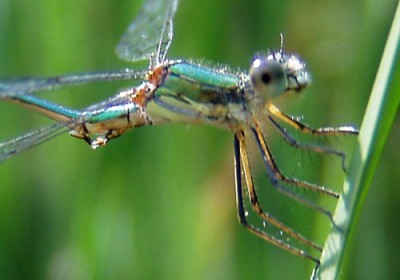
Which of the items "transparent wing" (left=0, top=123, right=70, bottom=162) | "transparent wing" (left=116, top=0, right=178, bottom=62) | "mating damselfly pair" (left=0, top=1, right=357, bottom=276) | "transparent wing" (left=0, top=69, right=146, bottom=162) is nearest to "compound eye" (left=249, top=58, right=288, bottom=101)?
"mating damselfly pair" (left=0, top=1, right=357, bottom=276)

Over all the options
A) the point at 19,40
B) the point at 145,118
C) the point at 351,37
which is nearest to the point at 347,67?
the point at 351,37

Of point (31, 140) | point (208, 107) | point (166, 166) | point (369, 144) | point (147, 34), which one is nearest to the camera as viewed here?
point (369, 144)

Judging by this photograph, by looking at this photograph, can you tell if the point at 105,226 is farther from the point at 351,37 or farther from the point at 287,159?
the point at 351,37

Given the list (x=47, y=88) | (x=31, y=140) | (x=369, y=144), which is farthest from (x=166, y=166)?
(x=369, y=144)

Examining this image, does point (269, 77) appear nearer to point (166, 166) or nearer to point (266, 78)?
point (266, 78)

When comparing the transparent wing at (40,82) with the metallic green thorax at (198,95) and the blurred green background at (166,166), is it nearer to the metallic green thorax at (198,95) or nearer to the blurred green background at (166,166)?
the metallic green thorax at (198,95)
